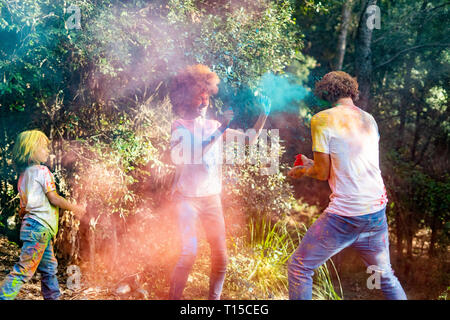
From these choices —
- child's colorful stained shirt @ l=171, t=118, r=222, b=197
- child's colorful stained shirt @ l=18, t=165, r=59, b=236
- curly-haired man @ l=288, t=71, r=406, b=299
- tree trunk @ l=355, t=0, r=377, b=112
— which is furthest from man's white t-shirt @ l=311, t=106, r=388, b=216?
tree trunk @ l=355, t=0, r=377, b=112

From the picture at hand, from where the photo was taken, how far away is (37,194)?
9.62 feet

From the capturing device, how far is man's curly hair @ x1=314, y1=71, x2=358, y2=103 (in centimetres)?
284

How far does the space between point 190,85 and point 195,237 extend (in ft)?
4.11

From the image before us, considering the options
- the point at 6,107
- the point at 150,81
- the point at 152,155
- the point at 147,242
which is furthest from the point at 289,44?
the point at 6,107

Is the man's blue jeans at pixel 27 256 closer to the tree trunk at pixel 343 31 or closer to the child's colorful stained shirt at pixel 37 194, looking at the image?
the child's colorful stained shirt at pixel 37 194

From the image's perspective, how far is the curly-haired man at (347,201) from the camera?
265 cm

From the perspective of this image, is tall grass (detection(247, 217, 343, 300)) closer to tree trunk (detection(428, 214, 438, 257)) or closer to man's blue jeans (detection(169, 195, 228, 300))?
man's blue jeans (detection(169, 195, 228, 300))

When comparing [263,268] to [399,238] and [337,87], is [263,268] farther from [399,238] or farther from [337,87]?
[399,238]

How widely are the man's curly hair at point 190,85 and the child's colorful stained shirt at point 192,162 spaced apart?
0.18 meters

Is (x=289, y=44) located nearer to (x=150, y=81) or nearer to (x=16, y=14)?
(x=150, y=81)

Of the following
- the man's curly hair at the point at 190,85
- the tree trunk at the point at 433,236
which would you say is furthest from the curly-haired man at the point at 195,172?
the tree trunk at the point at 433,236

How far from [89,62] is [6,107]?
3.77 ft

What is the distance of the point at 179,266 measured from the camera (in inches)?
115
